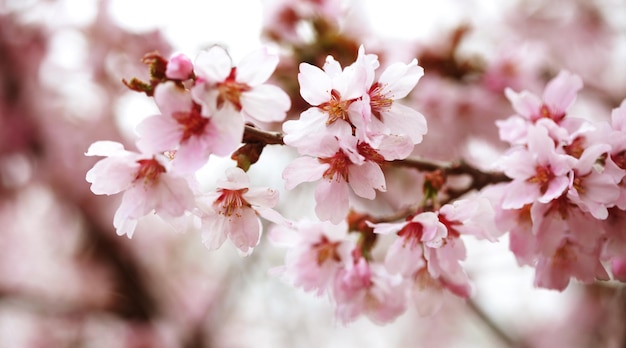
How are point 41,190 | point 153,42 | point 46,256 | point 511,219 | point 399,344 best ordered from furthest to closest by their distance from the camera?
point 399,344 < point 46,256 < point 41,190 < point 153,42 < point 511,219

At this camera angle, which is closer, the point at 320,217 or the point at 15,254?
the point at 320,217

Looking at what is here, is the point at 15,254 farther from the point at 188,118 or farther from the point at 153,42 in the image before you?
the point at 188,118

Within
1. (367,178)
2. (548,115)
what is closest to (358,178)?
(367,178)

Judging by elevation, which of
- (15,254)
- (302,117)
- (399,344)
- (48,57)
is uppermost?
(302,117)

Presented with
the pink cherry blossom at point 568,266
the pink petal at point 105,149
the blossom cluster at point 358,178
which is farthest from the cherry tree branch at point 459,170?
the pink petal at point 105,149

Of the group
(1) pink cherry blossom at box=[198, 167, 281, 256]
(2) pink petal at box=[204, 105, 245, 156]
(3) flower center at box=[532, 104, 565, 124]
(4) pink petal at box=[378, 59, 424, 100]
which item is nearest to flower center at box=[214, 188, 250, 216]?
(1) pink cherry blossom at box=[198, 167, 281, 256]

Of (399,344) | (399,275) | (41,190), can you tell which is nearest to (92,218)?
(41,190)
